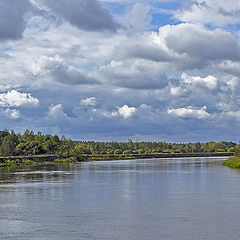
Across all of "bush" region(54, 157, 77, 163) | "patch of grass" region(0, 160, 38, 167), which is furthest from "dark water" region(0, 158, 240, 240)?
"bush" region(54, 157, 77, 163)

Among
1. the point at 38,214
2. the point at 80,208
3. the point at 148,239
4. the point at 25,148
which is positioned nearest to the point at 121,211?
the point at 80,208

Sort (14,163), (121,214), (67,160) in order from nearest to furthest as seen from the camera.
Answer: (121,214), (14,163), (67,160)

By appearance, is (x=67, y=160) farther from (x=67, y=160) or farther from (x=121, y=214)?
(x=121, y=214)

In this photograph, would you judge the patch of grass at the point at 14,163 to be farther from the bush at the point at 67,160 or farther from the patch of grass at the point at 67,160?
the bush at the point at 67,160

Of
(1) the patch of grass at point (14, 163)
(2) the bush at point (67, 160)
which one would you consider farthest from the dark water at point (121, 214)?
(2) the bush at point (67, 160)

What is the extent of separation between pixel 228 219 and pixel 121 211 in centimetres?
919

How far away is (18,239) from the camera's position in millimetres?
25406

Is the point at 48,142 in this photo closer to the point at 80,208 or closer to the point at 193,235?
the point at 80,208

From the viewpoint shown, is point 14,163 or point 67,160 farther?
point 67,160

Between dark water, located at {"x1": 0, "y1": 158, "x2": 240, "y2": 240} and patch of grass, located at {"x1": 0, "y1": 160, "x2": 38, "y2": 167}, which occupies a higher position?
patch of grass, located at {"x1": 0, "y1": 160, "x2": 38, "y2": 167}

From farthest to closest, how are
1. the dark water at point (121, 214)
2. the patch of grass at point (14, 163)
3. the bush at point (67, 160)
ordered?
1. the bush at point (67, 160)
2. the patch of grass at point (14, 163)
3. the dark water at point (121, 214)

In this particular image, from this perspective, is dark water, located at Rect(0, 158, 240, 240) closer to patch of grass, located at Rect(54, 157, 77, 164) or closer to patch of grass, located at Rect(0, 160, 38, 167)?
patch of grass, located at Rect(0, 160, 38, 167)

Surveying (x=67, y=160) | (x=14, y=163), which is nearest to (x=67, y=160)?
(x=67, y=160)

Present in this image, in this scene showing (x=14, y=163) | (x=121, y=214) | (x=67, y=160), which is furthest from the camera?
(x=67, y=160)
